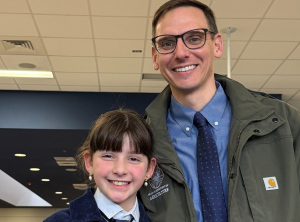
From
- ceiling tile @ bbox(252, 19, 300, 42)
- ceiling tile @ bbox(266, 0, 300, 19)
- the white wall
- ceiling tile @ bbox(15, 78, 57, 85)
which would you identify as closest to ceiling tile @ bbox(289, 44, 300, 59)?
ceiling tile @ bbox(252, 19, 300, 42)

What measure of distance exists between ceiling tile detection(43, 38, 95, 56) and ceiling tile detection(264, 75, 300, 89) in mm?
2810

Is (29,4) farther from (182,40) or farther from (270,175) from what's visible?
(270,175)

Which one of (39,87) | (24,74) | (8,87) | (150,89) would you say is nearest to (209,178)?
(24,74)

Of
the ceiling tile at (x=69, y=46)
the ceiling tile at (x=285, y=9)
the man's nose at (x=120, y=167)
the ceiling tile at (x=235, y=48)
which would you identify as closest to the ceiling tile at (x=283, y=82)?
the ceiling tile at (x=235, y=48)

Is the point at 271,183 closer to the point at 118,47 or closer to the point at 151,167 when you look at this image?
the point at 151,167

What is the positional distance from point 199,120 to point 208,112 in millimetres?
54

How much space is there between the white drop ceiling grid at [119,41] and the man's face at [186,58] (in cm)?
241

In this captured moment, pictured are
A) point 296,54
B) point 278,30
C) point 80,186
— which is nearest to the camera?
point 278,30

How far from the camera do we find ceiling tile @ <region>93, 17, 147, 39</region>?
430 cm

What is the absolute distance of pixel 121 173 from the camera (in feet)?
4.63

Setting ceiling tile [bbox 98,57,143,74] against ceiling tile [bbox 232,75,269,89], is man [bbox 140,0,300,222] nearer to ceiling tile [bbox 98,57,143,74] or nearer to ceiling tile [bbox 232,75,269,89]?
ceiling tile [bbox 98,57,143,74]

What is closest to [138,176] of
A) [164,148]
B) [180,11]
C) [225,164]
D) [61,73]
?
[164,148]

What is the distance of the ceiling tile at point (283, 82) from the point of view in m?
5.96

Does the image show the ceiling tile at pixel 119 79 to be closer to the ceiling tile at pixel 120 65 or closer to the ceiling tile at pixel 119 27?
the ceiling tile at pixel 120 65
